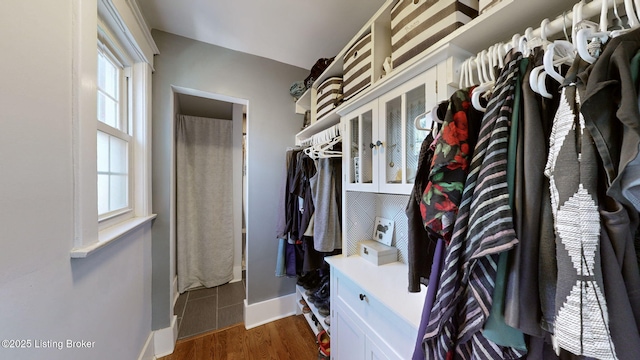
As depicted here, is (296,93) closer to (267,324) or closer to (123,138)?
(123,138)

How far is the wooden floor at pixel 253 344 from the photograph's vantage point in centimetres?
164

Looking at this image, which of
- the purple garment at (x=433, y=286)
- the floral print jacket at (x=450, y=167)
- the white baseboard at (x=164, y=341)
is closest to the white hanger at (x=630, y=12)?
the floral print jacket at (x=450, y=167)

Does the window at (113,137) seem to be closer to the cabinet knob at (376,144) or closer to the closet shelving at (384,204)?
the closet shelving at (384,204)

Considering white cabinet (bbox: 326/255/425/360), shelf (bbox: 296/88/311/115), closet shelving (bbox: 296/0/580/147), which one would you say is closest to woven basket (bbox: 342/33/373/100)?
closet shelving (bbox: 296/0/580/147)

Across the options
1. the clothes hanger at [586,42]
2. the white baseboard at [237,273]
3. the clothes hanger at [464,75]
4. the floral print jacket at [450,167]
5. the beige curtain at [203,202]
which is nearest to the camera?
the clothes hanger at [586,42]

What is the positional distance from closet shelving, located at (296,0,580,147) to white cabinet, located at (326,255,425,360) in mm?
899

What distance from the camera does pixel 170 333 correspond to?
5.49 ft

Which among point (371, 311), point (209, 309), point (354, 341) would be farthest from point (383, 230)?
point (209, 309)

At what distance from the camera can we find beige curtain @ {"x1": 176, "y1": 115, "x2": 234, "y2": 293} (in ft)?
Result: 8.43

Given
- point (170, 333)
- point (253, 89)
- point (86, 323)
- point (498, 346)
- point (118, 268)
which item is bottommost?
point (170, 333)

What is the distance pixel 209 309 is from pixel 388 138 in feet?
8.13

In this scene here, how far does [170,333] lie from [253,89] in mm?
2153

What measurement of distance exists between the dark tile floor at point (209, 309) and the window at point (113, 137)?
4.25 ft

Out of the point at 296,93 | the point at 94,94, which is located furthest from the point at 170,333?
the point at 296,93
